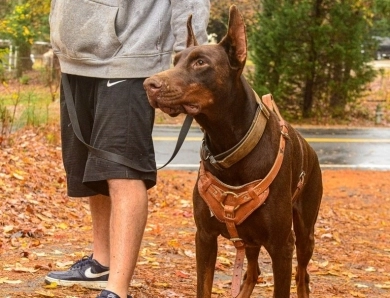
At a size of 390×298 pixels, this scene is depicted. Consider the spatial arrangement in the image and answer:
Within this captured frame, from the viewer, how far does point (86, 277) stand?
Result: 16.8 feet

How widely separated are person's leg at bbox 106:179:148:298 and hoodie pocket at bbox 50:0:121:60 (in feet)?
2.63

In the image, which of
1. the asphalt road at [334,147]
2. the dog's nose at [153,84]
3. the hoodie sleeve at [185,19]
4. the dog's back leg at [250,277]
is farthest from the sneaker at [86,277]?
the asphalt road at [334,147]

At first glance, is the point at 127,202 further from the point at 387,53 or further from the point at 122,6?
the point at 387,53

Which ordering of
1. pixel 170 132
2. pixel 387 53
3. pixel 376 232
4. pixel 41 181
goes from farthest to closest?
pixel 387 53
pixel 170 132
pixel 41 181
pixel 376 232

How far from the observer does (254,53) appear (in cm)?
2297

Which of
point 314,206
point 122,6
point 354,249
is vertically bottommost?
point 354,249

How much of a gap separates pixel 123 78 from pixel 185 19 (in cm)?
51

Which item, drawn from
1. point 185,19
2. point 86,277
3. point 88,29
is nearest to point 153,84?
point 185,19

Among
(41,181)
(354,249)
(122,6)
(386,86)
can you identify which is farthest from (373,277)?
(386,86)

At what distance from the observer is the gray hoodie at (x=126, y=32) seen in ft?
14.8

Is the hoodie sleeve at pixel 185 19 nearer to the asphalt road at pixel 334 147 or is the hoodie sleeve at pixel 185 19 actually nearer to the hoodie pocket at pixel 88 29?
the hoodie pocket at pixel 88 29

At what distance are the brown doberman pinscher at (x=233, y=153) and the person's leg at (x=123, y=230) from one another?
43 cm

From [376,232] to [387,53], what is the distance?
128 feet

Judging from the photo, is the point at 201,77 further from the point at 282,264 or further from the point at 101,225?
the point at 101,225
